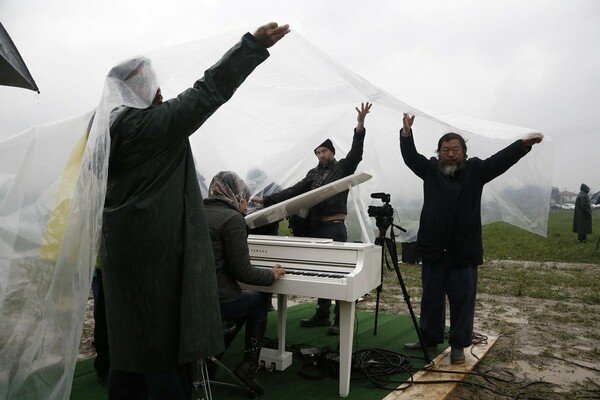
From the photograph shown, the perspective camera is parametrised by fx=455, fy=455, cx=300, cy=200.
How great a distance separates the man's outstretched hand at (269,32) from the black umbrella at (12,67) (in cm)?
160

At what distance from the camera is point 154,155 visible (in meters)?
1.78

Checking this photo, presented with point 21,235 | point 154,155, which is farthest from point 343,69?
point 21,235

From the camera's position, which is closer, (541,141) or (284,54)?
(284,54)

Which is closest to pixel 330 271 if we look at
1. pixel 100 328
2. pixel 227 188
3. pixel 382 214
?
pixel 382 214

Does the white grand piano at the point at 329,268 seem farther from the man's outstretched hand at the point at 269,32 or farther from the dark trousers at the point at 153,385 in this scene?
the man's outstretched hand at the point at 269,32

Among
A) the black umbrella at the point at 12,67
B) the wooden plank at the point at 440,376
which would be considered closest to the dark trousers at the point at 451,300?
the wooden plank at the point at 440,376

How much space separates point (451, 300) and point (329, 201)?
1.43 m

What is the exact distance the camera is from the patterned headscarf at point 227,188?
282 cm

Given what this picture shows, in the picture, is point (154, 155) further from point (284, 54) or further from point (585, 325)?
point (585, 325)

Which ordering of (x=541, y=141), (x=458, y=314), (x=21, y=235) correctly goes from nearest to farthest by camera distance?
(x=21, y=235) → (x=541, y=141) → (x=458, y=314)

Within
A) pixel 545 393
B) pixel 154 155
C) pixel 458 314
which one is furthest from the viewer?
pixel 458 314

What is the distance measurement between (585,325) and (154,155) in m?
5.35

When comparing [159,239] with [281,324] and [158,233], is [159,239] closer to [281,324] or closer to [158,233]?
[158,233]

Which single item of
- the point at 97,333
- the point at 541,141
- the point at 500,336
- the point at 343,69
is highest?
the point at 343,69
